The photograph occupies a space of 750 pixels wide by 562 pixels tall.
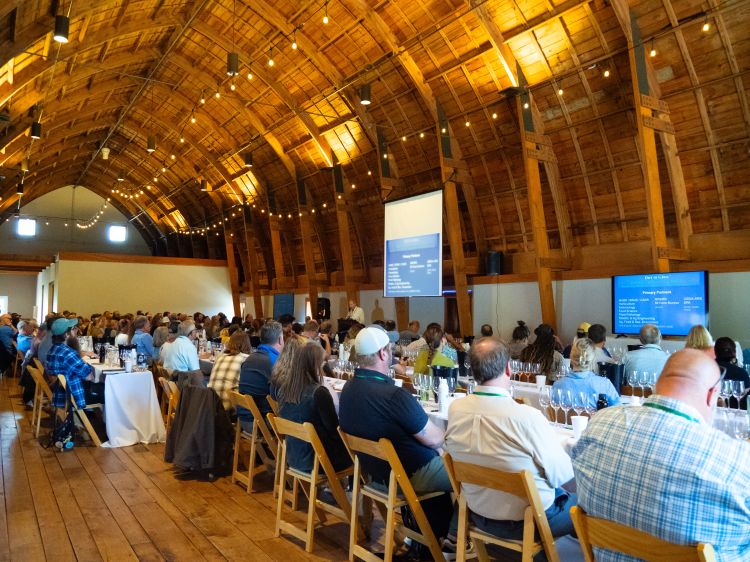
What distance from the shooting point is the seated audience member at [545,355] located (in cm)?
588

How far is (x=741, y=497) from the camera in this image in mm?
1737

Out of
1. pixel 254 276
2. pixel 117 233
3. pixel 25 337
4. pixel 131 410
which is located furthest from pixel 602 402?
pixel 117 233

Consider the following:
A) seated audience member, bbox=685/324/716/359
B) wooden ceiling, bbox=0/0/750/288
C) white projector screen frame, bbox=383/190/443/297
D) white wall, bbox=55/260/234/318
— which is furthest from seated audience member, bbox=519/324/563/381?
white wall, bbox=55/260/234/318

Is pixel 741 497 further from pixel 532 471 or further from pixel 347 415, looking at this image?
pixel 347 415

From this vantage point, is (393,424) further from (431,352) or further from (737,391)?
(431,352)

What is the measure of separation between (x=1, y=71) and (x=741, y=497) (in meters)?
12.6

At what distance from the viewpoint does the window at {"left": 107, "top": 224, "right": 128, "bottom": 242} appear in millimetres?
30766

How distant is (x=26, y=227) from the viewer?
2886 cm

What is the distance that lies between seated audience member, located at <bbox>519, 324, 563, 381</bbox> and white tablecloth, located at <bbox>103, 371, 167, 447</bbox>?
13.9 ft

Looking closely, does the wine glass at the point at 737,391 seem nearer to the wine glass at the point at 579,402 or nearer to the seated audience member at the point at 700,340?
the seated audience member at the point at 700,340

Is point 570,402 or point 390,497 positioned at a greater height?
point 570,402

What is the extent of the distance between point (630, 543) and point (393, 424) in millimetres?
1579

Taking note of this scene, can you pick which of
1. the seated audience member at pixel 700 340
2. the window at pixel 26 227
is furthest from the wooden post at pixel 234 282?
the seated audience member at pixel 700 340

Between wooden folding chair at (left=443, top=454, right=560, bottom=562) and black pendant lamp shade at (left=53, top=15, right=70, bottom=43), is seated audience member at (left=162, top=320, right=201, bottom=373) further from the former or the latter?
black pendant lamp shade at (left=53, top=15, right=70, bottom=43)
